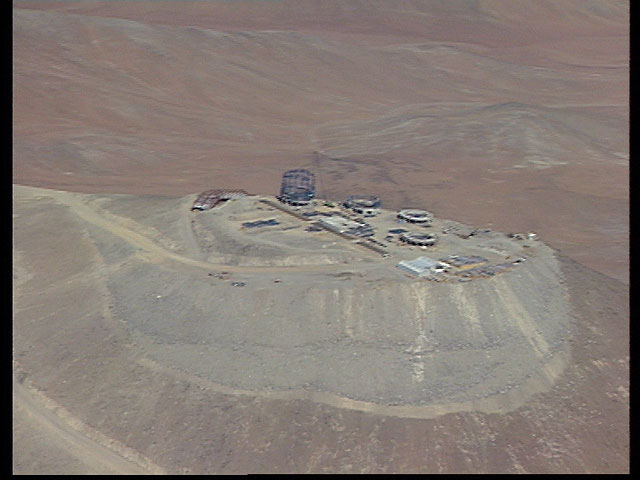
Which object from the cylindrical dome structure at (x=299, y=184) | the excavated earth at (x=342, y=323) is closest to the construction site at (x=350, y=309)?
the excavated earth at (x=342, y=323)

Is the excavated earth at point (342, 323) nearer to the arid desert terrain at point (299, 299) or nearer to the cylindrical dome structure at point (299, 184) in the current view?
the arid desert terrain at point (299, 299)

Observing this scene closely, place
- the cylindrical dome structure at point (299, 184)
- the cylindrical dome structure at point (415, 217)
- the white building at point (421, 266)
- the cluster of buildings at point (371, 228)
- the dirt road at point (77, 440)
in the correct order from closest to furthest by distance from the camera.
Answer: the dirt road at point (77, 440) → the white building at point (421, 266) → the cluster of buildings at point (371, 228) → the cylindrical dome structure at point (415, 217) → the cylindrical dome structure at point (299, 184)

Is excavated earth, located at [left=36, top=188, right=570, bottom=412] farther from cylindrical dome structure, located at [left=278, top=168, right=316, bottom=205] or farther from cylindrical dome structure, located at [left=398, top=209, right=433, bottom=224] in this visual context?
cylindrical dome structure, located at [left=278, top=168, right=316, bottom=205]

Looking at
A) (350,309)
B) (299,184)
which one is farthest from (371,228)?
(299,184)

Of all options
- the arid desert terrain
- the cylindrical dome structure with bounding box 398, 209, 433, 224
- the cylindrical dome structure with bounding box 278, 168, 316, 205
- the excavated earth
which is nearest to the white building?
the excavated earth

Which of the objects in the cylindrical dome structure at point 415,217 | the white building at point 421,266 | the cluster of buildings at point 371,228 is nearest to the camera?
the white building at point 421,266

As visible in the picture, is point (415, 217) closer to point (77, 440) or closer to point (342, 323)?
point (342, 323)

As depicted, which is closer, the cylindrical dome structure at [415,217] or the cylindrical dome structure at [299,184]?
the cylindrical dome structure at [415,217]

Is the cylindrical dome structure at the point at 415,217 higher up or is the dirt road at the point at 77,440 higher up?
the cylindrical dome structure at the point at 415,217
